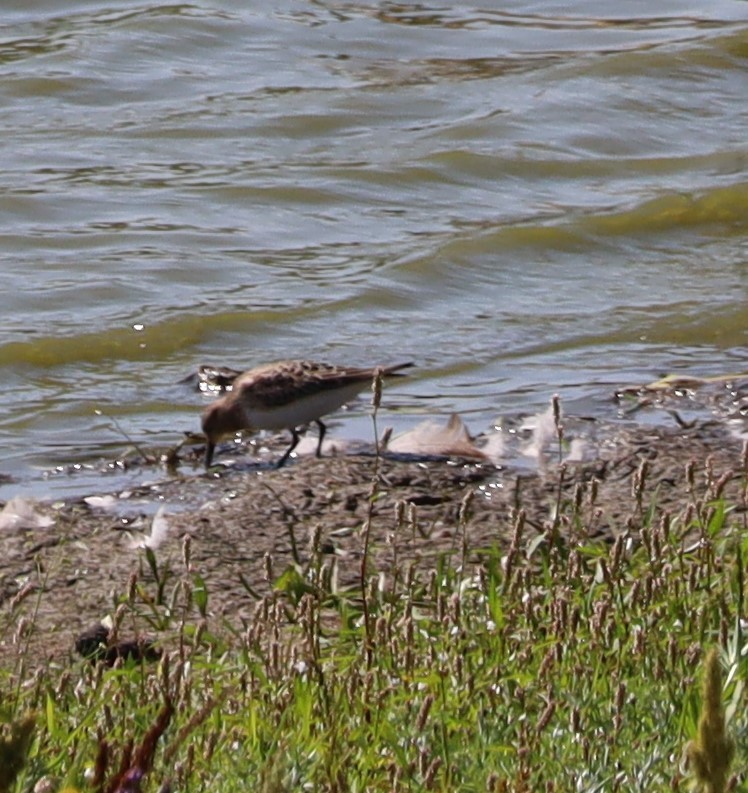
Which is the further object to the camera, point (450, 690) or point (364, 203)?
point (364, 203)

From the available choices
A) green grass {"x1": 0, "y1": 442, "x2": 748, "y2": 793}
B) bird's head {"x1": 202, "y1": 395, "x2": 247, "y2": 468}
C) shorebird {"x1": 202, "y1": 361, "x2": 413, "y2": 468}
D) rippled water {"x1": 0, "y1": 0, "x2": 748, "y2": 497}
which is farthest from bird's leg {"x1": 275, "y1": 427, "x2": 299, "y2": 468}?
green grass {"x1": 0, "y1": 442, "x2": 748, "y2": 793}

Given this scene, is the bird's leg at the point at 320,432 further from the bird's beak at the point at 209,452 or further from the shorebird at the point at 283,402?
the bird's beak at the point at 209,452

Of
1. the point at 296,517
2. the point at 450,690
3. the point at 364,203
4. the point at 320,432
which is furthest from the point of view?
the point at 364,203

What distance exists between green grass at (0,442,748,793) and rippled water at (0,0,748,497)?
3.18 meters

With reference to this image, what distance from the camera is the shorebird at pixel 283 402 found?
283 inches

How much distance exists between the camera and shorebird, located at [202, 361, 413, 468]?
7184mm

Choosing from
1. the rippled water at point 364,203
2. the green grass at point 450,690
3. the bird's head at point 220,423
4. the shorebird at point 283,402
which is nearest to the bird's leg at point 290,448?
the shorebird at point 283,402

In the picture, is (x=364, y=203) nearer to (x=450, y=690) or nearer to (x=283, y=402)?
(x=283, y=402)

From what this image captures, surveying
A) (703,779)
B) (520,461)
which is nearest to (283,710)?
(703,779)

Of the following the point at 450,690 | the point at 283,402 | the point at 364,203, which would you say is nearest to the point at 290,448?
the point at 283,402

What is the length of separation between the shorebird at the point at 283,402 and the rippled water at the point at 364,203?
1.97ft

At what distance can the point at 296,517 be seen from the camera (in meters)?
5.99

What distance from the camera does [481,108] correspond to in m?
14.0

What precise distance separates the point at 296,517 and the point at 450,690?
2379mm
